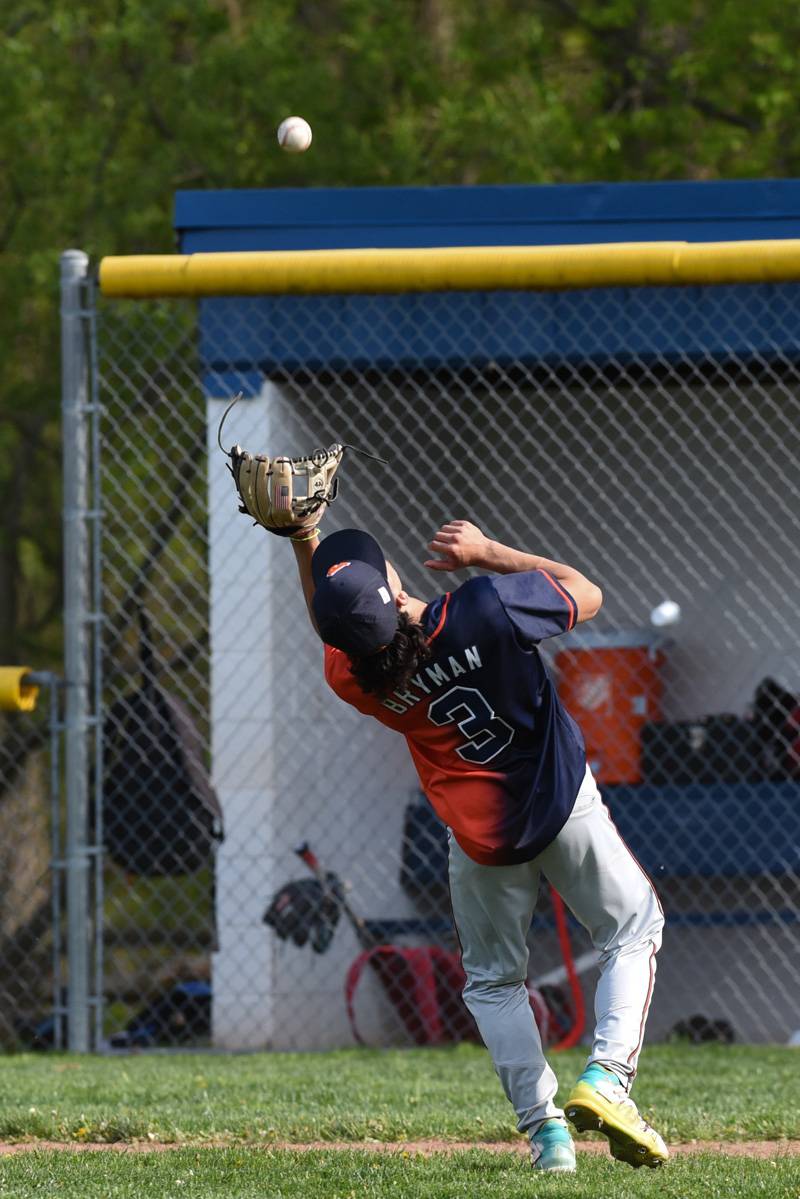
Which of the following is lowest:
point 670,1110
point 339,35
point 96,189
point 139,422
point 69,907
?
point 670,1110

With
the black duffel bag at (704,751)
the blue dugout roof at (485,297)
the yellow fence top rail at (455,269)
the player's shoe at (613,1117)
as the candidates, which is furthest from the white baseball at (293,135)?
the player's shoe at (613,1117)

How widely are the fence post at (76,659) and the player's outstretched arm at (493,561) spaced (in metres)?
2.72

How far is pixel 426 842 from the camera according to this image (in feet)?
24.7

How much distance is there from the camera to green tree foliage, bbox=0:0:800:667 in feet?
40.4

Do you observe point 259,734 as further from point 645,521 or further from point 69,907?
point 645,521

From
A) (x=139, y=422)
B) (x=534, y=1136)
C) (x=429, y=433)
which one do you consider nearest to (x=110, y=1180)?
(x=534, y=1136)

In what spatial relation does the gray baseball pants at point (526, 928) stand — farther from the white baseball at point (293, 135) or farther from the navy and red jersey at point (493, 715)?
the white baseball at point (293, 135)

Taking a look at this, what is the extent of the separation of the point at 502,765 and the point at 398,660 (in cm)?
39

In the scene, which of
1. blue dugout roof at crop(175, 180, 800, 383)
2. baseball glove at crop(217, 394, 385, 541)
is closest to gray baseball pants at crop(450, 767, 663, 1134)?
baseball glove at crop(217, 394, 385, 541)

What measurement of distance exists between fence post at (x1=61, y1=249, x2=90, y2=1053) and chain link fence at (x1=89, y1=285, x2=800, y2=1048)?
37 centimetres

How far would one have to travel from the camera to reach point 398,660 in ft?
11.3

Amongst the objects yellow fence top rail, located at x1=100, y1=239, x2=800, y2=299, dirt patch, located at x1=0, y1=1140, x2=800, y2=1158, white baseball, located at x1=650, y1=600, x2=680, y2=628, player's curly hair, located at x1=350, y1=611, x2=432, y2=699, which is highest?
yellow fence top rail, located at x1=100, y1=239, x2=800, y2=299

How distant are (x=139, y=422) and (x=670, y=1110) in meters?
7.74

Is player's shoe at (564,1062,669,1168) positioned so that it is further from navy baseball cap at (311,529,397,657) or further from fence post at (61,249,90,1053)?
fence post at (61,249,90,1053)
